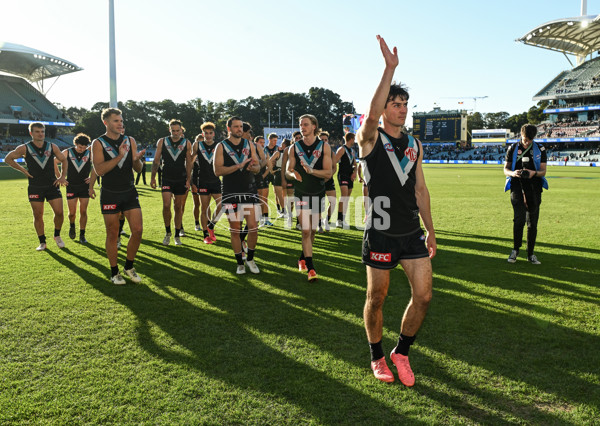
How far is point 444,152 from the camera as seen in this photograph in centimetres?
7406

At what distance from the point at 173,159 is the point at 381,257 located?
19.3 feet

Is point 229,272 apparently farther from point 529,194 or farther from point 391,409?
point 529,194

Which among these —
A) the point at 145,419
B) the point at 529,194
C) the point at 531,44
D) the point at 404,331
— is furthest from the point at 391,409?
the point at 531,44

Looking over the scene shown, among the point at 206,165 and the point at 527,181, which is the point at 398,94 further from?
the point at 206,165

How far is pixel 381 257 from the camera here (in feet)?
10.3

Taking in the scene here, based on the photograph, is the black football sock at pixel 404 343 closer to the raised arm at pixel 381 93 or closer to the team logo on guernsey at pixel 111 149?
the raised arm at pixel 381 93

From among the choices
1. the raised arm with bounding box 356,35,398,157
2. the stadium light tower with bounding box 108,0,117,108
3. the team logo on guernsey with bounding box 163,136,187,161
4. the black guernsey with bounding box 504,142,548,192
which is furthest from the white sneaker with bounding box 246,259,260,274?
the stadium light tower with bounding box 108,0,117,108

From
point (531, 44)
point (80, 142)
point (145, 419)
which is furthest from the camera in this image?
point (531, 44)

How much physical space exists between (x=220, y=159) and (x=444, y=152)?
73.9m

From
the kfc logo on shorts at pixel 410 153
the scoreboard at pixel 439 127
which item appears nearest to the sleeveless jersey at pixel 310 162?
the kfc logo on shorts at pixel 410 153

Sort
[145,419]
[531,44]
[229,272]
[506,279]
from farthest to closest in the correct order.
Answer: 1. [531,44]
2. [229,272]
3. [506,279]
4. [145,419]

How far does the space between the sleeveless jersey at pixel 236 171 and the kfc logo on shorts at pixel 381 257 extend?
3.20 meters

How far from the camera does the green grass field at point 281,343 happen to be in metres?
2.81

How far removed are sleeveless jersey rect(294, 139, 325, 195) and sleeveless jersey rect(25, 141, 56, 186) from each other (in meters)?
4.77
